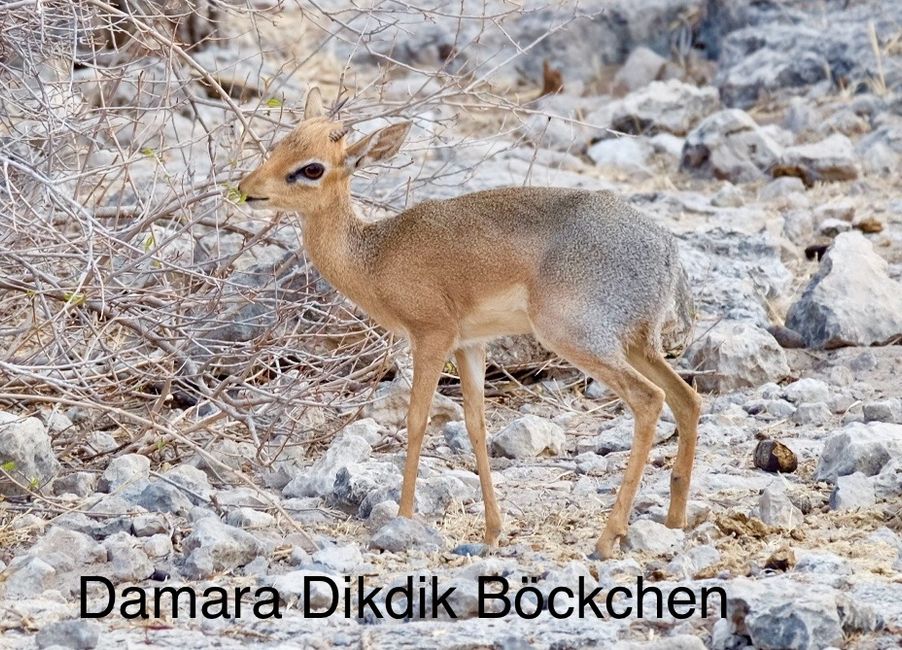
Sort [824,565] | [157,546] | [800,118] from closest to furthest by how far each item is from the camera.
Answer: [824,565] → [157,546] → [800,118]

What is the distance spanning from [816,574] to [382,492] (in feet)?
5.81

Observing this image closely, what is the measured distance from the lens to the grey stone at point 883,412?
6.54 metres

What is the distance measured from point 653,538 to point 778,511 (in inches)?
18.4

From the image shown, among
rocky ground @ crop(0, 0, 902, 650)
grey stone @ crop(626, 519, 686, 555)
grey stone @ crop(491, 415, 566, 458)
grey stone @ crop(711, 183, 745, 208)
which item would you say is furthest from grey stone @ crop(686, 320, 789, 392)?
grey stone @ crop(711, 183, 745, 208)

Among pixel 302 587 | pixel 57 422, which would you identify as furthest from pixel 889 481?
pixel 57 422

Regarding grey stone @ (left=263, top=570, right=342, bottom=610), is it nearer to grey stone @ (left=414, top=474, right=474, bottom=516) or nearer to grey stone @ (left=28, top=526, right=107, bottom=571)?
grey stone @ (left=28, top=526, right=107, bottom=571)

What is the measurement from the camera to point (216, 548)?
4781 millimetres

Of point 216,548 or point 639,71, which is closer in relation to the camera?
point 216,548

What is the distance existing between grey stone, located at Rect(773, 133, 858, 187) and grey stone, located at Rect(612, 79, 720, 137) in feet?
5.45

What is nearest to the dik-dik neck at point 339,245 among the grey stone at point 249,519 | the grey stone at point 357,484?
the grey stone at point 357,484

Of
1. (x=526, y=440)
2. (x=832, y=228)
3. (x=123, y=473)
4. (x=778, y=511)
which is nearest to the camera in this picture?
(x=778, y=511)

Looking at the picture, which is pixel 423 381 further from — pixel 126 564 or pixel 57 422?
pixel 57 422

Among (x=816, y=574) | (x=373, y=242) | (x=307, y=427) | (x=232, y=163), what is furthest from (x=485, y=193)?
(x=816, y=574)

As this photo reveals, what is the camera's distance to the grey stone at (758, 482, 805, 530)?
5.18 meters
